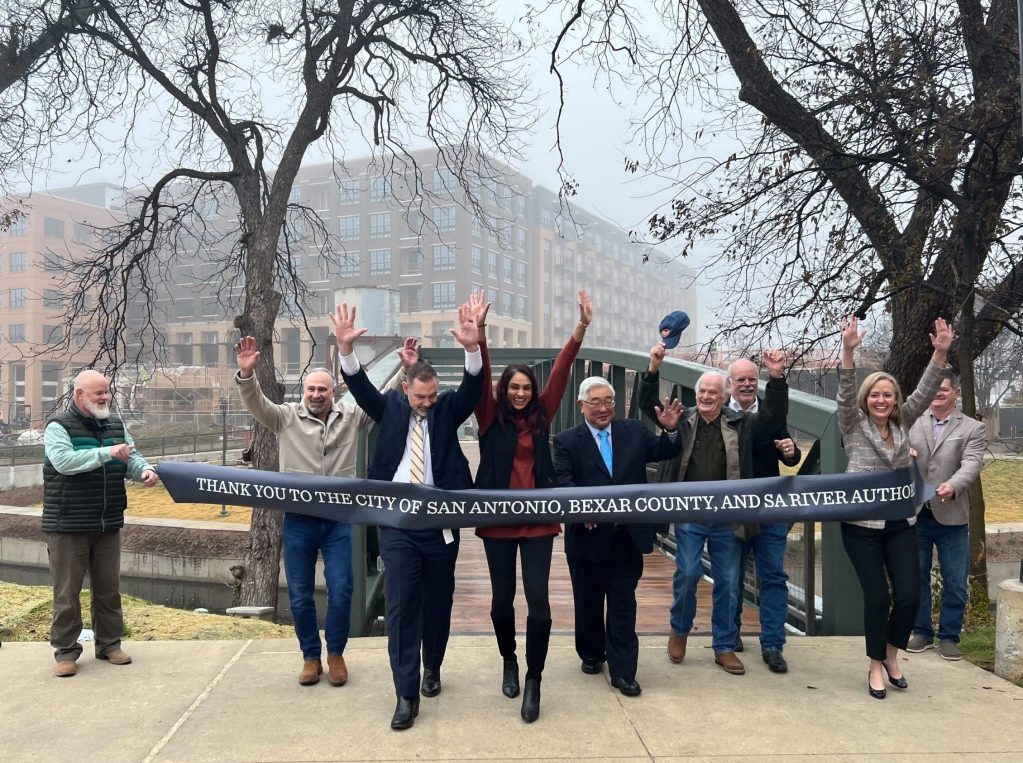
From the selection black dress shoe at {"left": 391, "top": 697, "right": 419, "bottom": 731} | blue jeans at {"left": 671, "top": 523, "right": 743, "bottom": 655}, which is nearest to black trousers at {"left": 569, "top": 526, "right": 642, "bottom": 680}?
blue jeans at {"left": 671, "top": 523, "right": 743, "bottom": 655}

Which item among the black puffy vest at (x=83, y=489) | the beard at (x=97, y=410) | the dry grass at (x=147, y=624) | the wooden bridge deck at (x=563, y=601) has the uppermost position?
the beard at (x=97, y=410)

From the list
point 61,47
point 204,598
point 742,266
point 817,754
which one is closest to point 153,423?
point 204,598

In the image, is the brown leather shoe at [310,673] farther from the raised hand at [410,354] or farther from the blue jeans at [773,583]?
the blue jeans at [773,583]

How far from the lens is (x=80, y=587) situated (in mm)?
3842

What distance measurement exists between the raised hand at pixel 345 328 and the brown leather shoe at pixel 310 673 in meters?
1.49

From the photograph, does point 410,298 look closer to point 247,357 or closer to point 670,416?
point 247,357

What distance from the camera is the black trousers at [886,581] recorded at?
3.48 meters

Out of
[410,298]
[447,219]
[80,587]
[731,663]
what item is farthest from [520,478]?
[447,219]

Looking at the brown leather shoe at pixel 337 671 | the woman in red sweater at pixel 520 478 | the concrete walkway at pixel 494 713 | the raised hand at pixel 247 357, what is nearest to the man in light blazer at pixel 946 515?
the concrete walkway at pixel 494 713

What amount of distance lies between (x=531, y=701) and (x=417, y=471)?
1081 millimetres

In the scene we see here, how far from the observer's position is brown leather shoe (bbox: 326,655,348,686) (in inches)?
143

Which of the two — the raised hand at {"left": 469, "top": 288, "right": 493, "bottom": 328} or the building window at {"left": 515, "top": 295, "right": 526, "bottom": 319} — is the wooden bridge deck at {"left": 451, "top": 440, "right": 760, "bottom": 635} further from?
the building window at {"left": 515, "top": 295, "right": 526, "bottom": 319}

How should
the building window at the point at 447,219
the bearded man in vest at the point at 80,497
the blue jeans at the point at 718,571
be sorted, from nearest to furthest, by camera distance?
the bearded man in vest at the point at 80,497, the blue jeans at the point at 718,571, the building window at the point at 447,219

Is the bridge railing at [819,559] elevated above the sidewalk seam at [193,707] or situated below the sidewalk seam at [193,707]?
above
